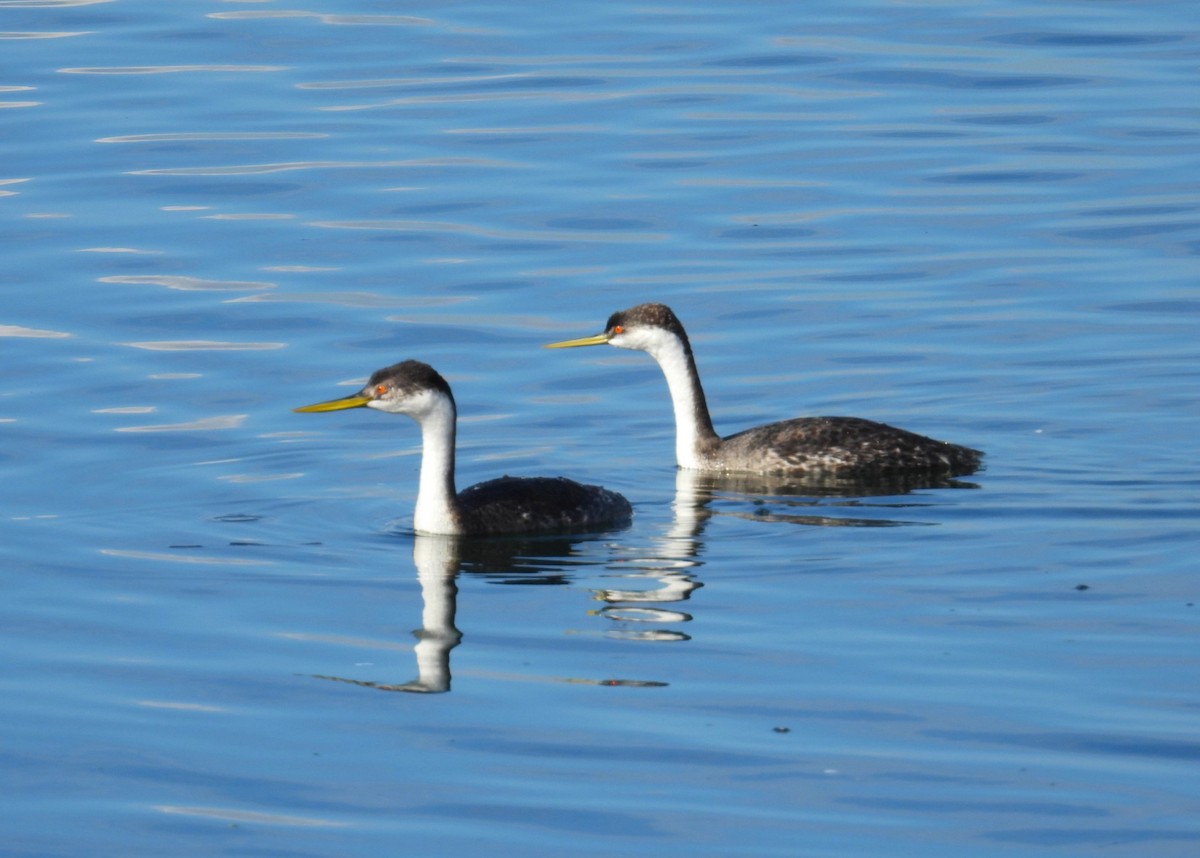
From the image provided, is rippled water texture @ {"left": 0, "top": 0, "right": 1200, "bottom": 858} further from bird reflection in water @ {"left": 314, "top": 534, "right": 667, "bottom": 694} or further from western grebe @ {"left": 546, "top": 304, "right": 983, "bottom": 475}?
western grebe @ {"left": 546, "top": 304, "right": 983, "bottom": 475}

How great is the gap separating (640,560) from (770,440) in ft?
9.30

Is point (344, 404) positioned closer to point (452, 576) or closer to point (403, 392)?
point (403, 392)

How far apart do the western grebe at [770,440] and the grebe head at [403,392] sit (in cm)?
215

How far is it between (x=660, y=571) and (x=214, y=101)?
1732 cm

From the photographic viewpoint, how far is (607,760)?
33.0 ft

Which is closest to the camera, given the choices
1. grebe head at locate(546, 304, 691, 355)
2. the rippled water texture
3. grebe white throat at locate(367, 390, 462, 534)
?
the rippled water texture

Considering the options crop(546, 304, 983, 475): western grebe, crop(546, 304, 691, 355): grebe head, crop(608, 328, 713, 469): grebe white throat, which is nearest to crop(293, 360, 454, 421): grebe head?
crop(546, 304, 983, 475): western grebe

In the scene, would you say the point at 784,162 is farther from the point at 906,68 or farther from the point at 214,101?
the point at 214,101

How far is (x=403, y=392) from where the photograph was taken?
1435cm

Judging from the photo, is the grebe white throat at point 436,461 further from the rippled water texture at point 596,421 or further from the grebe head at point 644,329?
the grebe head at point 644,329

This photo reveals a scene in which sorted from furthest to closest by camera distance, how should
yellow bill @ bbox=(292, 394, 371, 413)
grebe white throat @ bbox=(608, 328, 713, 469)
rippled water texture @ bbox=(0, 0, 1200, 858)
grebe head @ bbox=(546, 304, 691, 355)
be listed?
grebe head @ bbox=(546, 304, 691, 355), grebe white throat @ bbox=(608, 328, 713, 469), yellow bill @ bbox=(292, 394, 371, 413), rippled water texture @ bbox=(0, 0, 1200, 858)

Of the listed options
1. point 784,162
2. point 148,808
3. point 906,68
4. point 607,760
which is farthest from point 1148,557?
point 906,68

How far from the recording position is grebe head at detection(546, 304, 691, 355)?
1712 cm

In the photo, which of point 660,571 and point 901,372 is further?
point 901,372
